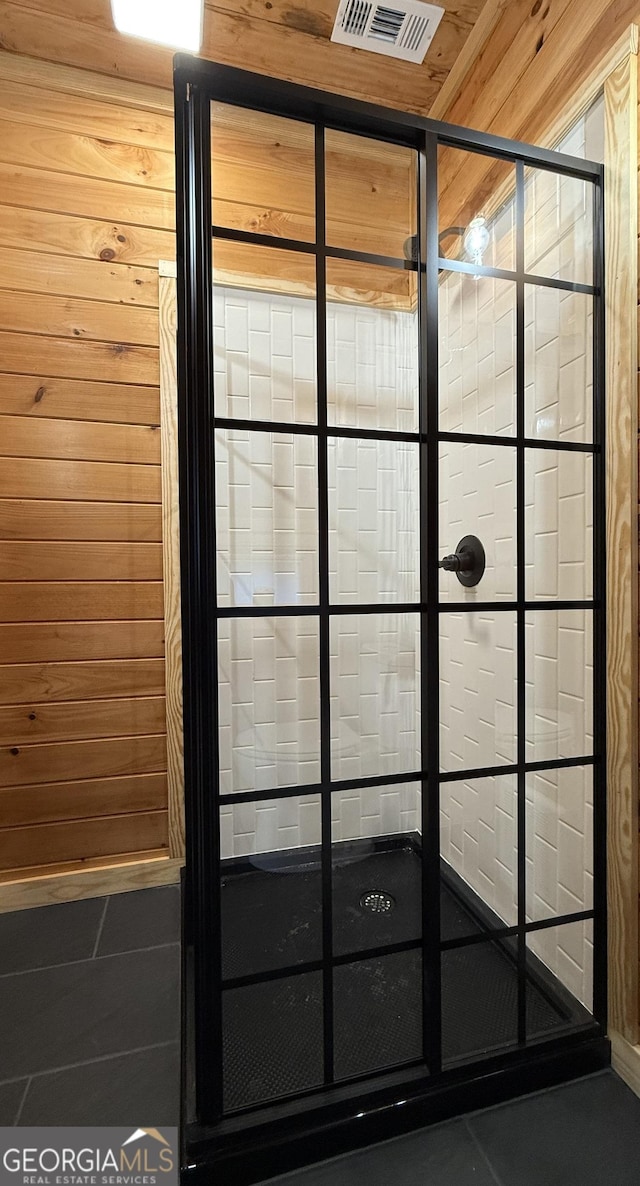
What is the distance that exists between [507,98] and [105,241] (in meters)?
1.30

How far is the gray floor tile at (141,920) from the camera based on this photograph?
1656 millimetres

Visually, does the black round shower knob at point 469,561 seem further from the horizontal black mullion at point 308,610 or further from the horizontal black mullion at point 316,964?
the horizontal black mullion at point 316,964

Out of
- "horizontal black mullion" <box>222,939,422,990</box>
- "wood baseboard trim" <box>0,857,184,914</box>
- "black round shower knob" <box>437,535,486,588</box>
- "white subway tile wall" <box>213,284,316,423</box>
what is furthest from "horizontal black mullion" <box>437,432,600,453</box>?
"wood baseboard trim" <box>0,857,184,914</box>

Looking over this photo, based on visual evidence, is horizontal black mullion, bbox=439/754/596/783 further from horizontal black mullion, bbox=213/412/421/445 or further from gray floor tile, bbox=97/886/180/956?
gray floor tile, bbox=97/886/180/956

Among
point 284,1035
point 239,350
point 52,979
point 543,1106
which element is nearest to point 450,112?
point 239,350

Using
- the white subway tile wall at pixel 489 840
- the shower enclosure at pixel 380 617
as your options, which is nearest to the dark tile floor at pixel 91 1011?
the shower enclosure at pixel 380 617

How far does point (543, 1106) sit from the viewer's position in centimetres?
117

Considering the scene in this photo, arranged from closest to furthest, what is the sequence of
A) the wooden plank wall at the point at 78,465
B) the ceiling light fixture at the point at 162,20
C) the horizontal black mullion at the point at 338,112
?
1. the horizontal black mullion at the point at 338,112
2. the ceiling light fixture at the point at 162,20
3. the wooden plank wall at the point at 78,465

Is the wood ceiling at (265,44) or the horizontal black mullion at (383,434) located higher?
the wood ceiling at (265,44)

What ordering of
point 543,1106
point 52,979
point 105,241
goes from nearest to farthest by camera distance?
1. point 543,1106
2. point 52,979
3. point 105,241

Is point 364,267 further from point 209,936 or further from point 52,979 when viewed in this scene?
point 52,979

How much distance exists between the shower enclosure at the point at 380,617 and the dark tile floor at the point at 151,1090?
0.06m

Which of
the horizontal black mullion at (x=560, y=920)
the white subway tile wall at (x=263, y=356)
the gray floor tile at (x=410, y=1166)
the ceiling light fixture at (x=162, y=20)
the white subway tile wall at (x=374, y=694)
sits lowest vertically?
the gray floor tile at (x=410, y=1166)

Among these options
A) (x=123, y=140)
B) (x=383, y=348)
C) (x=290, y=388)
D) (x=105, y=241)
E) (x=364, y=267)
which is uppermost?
(x=123, y=140)
